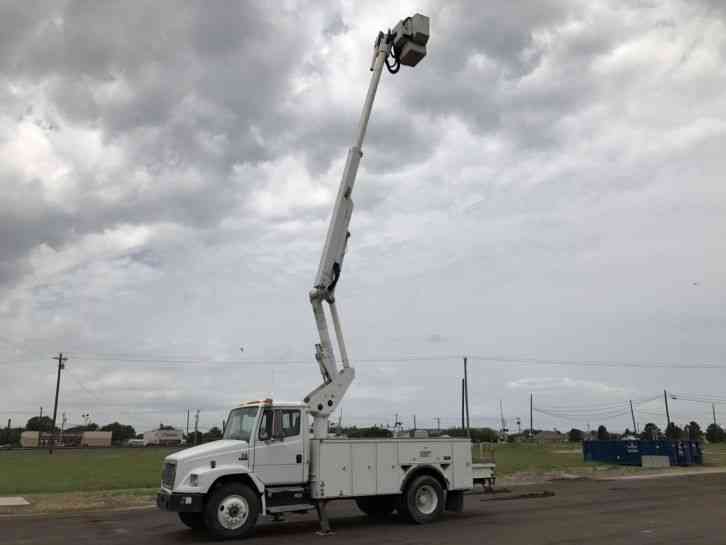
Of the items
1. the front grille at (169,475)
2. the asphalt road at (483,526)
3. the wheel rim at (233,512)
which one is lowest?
the asphalt road at (483,526)

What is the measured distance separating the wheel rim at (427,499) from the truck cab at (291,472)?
2 centimetres

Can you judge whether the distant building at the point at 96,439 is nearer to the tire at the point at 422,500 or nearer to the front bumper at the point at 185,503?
the tire at the point at 422,500

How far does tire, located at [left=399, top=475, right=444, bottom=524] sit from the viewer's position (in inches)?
558

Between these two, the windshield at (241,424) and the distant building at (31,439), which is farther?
the distant building at (31,439)

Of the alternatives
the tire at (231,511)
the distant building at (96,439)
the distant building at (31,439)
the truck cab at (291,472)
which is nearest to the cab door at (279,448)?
the truck cab at (291,472)

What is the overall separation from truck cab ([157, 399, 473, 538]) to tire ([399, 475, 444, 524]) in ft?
0.07

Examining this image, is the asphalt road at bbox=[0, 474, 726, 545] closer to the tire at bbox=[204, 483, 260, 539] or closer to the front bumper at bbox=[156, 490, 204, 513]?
the tire at bbox=[204, 483, 260, 539]

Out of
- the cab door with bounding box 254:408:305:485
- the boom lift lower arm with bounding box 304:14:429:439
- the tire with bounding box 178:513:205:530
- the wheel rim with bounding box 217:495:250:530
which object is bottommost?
the tire with bounding box 178:513:205:530

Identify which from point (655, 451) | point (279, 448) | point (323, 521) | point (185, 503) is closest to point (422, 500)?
point (323, 521)

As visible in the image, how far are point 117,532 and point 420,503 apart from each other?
250 inches

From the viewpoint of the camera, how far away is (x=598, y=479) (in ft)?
97.9

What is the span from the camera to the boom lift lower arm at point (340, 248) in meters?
14.3

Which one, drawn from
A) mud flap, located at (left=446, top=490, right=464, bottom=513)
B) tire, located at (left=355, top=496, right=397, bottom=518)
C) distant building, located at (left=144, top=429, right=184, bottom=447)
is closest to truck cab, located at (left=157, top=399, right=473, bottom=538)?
mud flap, located at (left=446, top=490, right=464, bottom=513)

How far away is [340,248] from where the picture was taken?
15.2m
